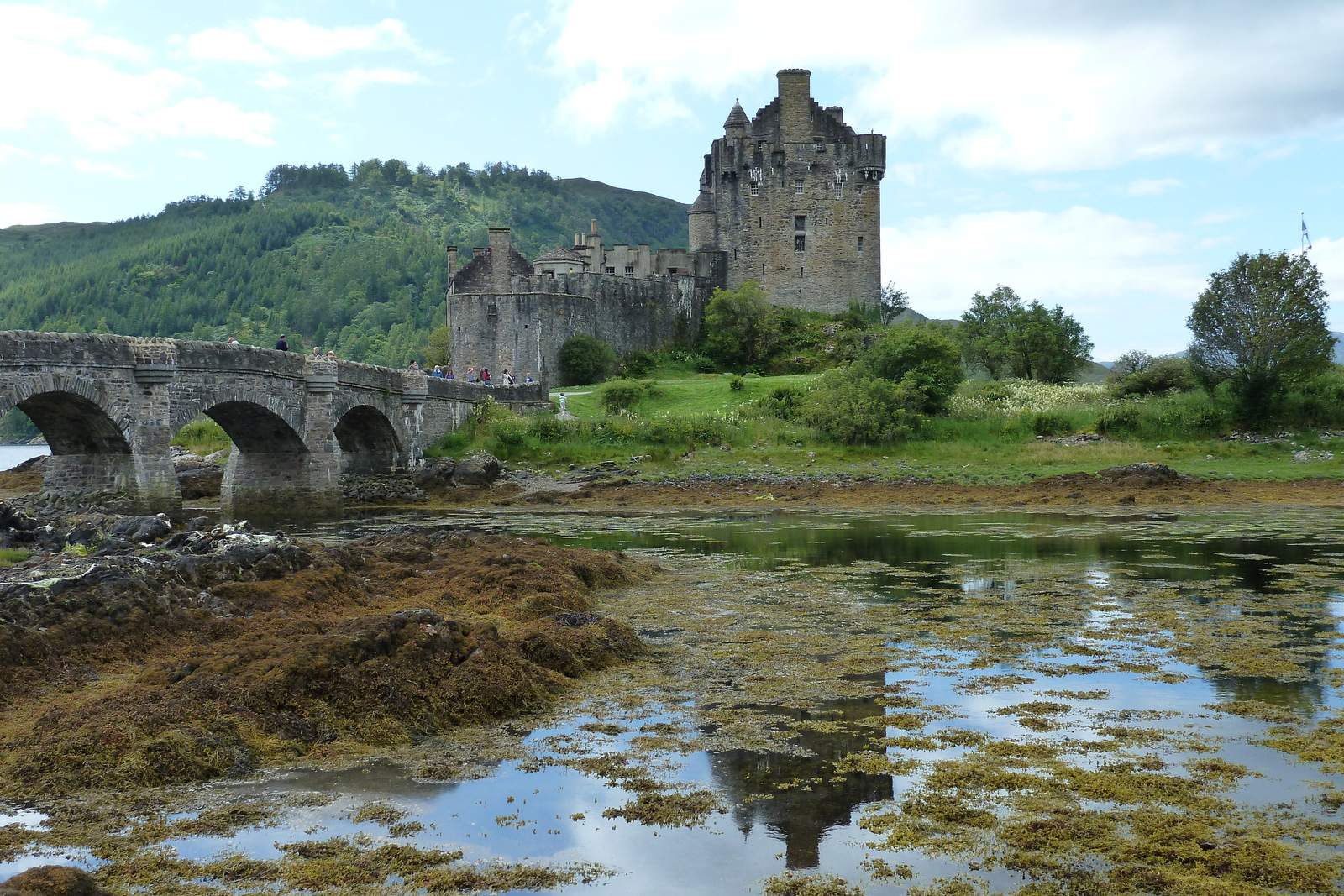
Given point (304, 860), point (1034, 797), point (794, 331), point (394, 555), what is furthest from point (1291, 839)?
point (794, 331)

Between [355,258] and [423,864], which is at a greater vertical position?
[355,258]

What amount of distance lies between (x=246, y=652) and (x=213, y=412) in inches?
929

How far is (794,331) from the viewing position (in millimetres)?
67062

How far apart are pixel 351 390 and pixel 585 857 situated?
31815mm

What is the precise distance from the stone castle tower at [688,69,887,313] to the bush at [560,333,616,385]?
639 inches

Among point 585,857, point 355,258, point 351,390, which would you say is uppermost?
point 355,258

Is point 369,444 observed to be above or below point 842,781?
above

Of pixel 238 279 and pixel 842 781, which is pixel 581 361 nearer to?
pixel 842 781

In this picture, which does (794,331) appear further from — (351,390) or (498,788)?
(498,788)

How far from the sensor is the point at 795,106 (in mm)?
71750

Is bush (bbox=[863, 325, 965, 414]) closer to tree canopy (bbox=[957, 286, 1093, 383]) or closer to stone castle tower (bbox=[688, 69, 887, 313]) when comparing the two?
tree canopy (bbox=[957, 286, 1093, 383])

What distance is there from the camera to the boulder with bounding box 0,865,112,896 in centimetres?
639

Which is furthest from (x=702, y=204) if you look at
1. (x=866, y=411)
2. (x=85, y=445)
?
(x=85, y=445)

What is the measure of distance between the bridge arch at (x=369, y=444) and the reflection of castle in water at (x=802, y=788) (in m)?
32.5
